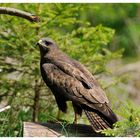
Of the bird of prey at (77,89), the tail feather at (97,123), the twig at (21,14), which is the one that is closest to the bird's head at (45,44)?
the bird of prey at (77,89)

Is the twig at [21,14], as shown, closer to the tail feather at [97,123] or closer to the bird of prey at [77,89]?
the bird of prey at [77,89]

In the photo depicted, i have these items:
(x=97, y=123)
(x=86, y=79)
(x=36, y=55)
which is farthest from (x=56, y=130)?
(x=36, y=55)

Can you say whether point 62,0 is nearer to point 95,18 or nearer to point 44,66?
point 44,66

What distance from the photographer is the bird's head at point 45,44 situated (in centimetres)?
1058

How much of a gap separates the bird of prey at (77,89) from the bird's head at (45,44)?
0.40ft

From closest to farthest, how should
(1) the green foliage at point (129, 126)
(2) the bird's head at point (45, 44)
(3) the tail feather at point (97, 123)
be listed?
(1) the green foliage at point (129, 126) → (3) the tail feather at point (97, 123) → (2) the bird's head at point (45, 44)

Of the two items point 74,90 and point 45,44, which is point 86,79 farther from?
point 45,44

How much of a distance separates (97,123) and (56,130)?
15.6 inches

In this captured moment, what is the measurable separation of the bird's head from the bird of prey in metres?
0.12

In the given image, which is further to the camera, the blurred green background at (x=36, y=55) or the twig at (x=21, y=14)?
the blurred green background at (x=36, y=55)

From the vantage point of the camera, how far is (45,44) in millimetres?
10656

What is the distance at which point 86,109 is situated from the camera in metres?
9.78

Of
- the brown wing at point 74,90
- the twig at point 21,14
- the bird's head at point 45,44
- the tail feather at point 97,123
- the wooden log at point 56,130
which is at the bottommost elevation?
the wooden log at point 56,130

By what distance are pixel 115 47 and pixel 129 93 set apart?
191 cm
